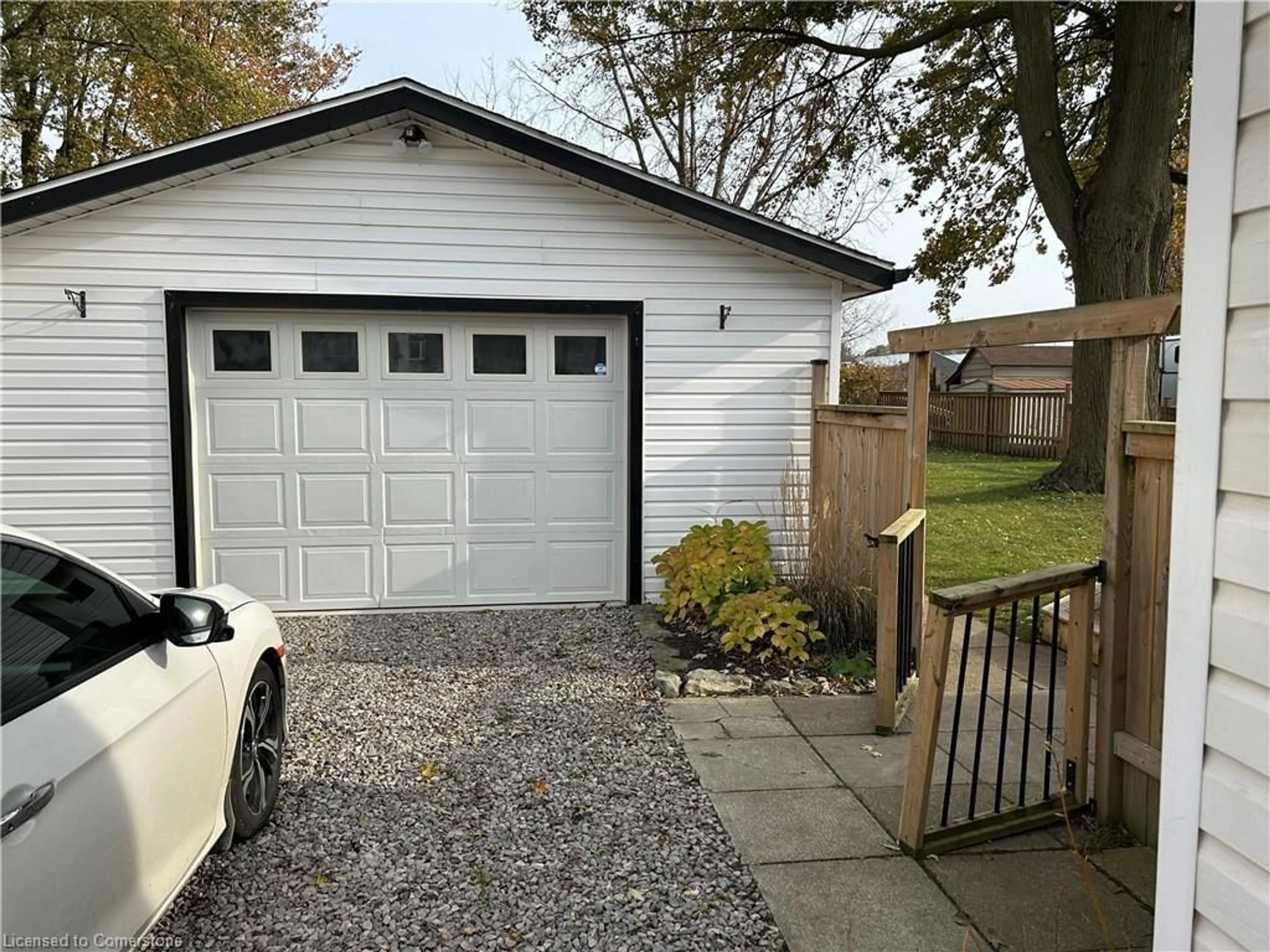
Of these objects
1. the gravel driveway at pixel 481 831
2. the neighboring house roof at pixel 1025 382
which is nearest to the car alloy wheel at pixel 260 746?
the gravel driveway at pixel 481 831

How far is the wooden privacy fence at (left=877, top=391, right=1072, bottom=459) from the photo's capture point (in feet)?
58.3

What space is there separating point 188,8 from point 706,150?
1081 centimetres

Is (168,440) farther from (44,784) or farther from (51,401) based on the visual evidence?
(44,784)

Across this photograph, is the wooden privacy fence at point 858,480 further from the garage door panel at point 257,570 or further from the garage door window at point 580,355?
the garage door panel at point 257,570

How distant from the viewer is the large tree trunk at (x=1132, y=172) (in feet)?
35.1

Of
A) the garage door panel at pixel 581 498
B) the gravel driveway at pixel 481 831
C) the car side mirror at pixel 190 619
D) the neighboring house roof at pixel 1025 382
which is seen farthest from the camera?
the neighboring house roof at pixel 1025 382

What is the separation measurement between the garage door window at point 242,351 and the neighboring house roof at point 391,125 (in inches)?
43.6

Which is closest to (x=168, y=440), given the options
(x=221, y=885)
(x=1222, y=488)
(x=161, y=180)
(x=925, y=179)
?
(x=161, y=180)

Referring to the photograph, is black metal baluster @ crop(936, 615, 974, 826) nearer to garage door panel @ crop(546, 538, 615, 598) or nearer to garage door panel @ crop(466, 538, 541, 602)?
garage door panel @ crop(546, 538, 615, 598)

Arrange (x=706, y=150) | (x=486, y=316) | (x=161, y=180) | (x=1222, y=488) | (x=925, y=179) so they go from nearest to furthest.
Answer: (x=1222, y=488) < (x=161, y=180) < (x=486, y=316) < (x=925, y=179) < (x=706, y=150)

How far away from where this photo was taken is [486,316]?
6691mm

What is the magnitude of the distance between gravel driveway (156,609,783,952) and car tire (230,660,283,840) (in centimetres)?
12

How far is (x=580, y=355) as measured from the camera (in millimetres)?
6895

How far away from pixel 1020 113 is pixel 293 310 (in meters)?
10.2
